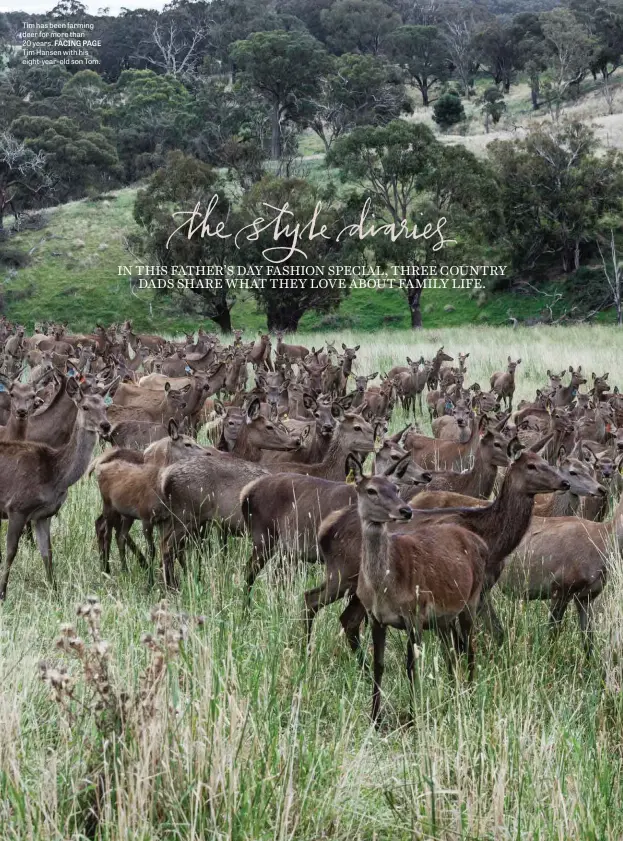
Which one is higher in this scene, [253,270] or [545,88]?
[545,88]

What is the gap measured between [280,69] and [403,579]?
64593 mm

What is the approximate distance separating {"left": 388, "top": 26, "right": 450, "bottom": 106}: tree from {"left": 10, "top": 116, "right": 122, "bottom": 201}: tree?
32.8 m

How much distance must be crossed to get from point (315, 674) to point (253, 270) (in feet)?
115

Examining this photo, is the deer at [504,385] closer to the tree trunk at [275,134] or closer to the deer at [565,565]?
the deer at [565,565]

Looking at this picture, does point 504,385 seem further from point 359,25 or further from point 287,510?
point 359,25

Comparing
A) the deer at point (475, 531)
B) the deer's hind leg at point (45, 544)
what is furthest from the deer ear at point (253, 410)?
the deer at point (475, 531)

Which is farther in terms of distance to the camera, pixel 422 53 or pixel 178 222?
pixel 422 53

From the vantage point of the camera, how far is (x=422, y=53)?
8450cm

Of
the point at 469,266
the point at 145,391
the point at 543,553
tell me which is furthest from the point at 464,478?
the point at 469,266

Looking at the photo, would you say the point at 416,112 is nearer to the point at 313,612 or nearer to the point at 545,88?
Answer: the point at 545,88

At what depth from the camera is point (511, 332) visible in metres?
34.0

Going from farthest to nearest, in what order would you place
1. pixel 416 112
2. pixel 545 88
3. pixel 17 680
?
pixel 416 112 → pixel 545 88 → pixel 17 680

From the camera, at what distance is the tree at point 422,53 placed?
83625mm

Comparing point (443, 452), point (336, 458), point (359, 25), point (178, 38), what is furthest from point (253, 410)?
point (178, 38)
